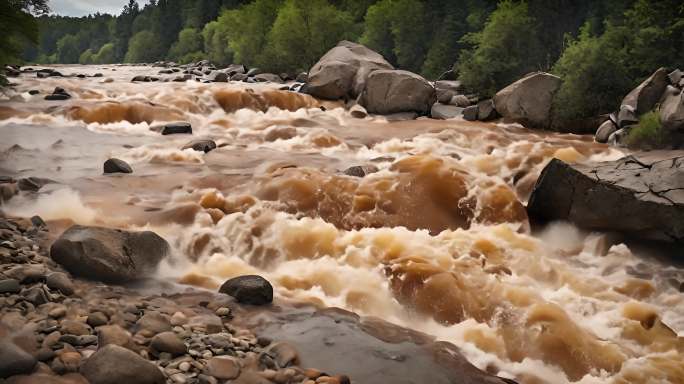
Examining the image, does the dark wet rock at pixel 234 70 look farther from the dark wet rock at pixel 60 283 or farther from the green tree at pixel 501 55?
the dark wet rock at pixel 60 283

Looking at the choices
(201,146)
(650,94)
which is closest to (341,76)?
(201,146)

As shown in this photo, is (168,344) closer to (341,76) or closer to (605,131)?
(605,131)

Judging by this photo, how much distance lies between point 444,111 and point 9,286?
17280mm

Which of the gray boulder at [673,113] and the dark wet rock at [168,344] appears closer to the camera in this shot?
the dark wet rock at [168,344]

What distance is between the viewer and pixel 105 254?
645 centimetres

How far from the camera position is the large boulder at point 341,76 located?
75.4 feet

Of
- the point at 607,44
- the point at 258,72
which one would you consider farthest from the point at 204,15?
the point at 607,44

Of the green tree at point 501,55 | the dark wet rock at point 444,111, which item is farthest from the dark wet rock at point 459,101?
the green tree at point 501,55

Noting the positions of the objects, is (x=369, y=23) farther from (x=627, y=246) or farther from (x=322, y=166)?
(x=627, y=246)

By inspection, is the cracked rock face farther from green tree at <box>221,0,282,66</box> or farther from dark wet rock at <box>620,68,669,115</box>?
green tree at <box>221,0,282,66</box>

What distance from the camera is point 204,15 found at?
273ft

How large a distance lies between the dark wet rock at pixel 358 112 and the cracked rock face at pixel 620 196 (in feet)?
37.3

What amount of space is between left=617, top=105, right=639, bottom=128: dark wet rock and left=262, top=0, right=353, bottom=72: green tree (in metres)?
26.3

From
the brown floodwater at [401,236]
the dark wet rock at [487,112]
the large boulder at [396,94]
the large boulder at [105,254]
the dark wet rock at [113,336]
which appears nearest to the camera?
the dark wet rock at [113,336]
